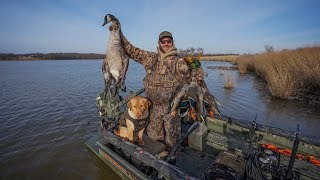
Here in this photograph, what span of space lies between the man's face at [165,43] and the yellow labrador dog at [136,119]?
0.96 meters

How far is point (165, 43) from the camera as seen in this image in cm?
391

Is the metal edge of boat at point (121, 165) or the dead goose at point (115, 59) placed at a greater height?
the dead goose at point (115, 59)

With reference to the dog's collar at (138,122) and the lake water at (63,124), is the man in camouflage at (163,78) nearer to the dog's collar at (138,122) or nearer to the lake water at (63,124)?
the dog's collar at (138,122)

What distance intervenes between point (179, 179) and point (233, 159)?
147 cm

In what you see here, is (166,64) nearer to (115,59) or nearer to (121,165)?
(115,59)

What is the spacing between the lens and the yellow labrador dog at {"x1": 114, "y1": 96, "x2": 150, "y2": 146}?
3.79m

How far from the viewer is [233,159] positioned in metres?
3.75

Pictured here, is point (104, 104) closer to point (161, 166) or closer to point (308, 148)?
point (161, 166)

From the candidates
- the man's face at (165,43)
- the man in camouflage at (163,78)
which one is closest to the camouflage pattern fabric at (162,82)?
the man in camouflage at (163,78)

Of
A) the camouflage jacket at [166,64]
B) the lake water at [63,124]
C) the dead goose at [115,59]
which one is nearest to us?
the dead goose at [115,59]

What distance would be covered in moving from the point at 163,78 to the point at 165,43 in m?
0.62

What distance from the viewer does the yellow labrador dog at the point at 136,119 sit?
379 centimetres

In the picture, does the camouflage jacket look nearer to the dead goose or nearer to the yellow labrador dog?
the dead goose

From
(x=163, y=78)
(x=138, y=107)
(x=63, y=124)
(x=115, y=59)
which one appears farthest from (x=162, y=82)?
(x=63, y=124)
